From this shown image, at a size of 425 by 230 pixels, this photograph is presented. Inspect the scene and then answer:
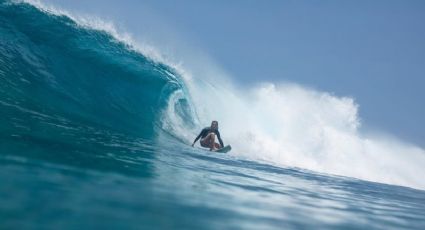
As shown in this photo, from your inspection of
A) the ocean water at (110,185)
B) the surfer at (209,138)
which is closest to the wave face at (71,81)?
the ocean water at (110,185)

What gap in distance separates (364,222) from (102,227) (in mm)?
3116

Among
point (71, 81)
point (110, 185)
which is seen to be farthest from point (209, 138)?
point (110, 185)

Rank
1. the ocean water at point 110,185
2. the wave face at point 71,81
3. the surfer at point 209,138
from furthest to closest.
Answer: the surfer at point 209,138, the wave face at point 71,81, the ocean water at point 110,185

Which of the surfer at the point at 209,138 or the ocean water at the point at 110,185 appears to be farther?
the surfer at the point at 209,138

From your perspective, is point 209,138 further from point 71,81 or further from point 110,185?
point 110,185

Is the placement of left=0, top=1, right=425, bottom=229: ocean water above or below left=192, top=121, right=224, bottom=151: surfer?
below

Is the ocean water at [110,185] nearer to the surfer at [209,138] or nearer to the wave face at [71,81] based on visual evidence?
the wave face at [71,81]

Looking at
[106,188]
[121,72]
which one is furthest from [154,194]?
[121,72]

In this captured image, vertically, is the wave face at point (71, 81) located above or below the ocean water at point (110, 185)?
above

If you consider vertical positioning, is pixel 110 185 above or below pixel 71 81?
below

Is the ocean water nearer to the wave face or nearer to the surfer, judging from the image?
the wave face

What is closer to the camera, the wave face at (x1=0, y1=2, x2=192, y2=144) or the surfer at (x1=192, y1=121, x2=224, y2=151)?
the wave face at (x1=0, y1=2, x2=192, y2=144)

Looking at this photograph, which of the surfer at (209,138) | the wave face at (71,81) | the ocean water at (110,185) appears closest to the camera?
the ocean water at (110,185)

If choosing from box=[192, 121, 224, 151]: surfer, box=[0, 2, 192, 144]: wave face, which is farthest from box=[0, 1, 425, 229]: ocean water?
box=[192, 121, 224, 151]: surfer
